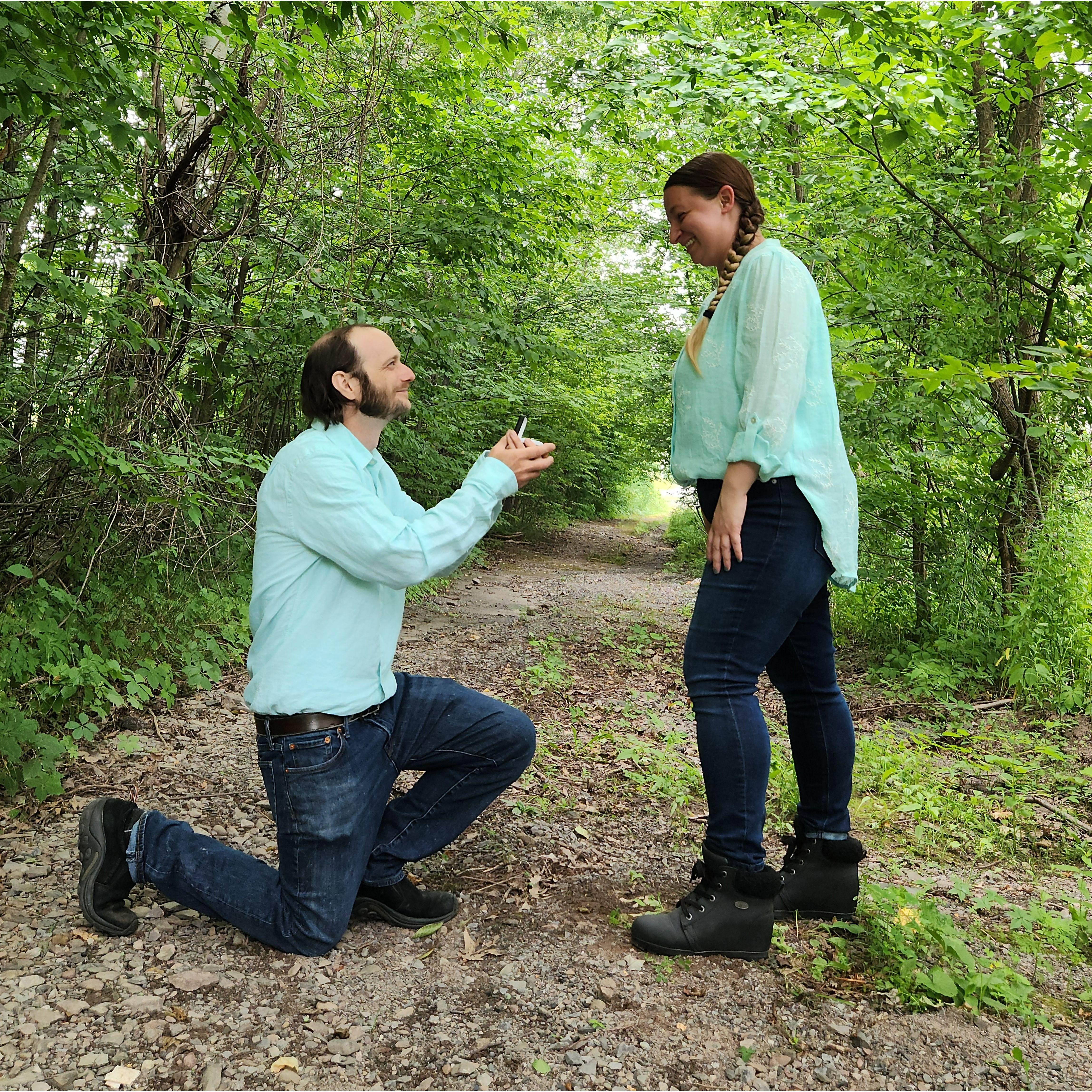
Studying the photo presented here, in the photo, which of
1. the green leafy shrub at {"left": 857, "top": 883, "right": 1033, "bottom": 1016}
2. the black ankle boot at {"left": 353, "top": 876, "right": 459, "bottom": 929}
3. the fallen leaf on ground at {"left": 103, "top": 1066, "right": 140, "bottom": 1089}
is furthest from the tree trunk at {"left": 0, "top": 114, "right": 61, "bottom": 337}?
the green leafy shrub at {"left": 857, "top": 883, "right": 1033, "bottom": 1016}

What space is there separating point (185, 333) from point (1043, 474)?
213 inches

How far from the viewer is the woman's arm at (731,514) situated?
225cm

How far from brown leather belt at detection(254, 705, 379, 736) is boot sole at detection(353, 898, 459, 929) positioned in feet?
2.12

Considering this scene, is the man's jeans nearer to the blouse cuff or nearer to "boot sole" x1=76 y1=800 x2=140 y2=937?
"boot sole" x1=76 y1=800 x2=140 y2=937

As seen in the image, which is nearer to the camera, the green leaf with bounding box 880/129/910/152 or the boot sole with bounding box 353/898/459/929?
the boot sole with bounding box 353/898/459/929

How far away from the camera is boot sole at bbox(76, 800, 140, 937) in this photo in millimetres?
2422

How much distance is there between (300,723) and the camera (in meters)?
2.32

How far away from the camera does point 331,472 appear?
7.66 ft

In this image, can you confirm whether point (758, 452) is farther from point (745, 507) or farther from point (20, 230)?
point (20, 230)

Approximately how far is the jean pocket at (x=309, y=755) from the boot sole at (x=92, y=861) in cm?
60

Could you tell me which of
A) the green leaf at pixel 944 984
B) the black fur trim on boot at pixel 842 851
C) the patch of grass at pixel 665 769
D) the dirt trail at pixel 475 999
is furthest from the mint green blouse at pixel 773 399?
the patch of grass at pixel 665 769

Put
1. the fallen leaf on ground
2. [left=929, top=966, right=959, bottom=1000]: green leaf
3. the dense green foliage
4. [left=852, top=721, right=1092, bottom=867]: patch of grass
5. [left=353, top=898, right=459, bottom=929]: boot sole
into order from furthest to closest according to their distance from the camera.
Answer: the dense green foliage
[left=852, top=721, right=1092, bottom=867]: patch of grass
[left=353, top=898, right=459, bottom=929]: boot sole
[left=929, top=966, right=959, bottom=1000]: green leaf
the fallen leaf on ground

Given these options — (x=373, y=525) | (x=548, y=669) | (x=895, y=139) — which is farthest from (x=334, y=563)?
(x=548, y=669)

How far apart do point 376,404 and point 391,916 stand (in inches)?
61.1
